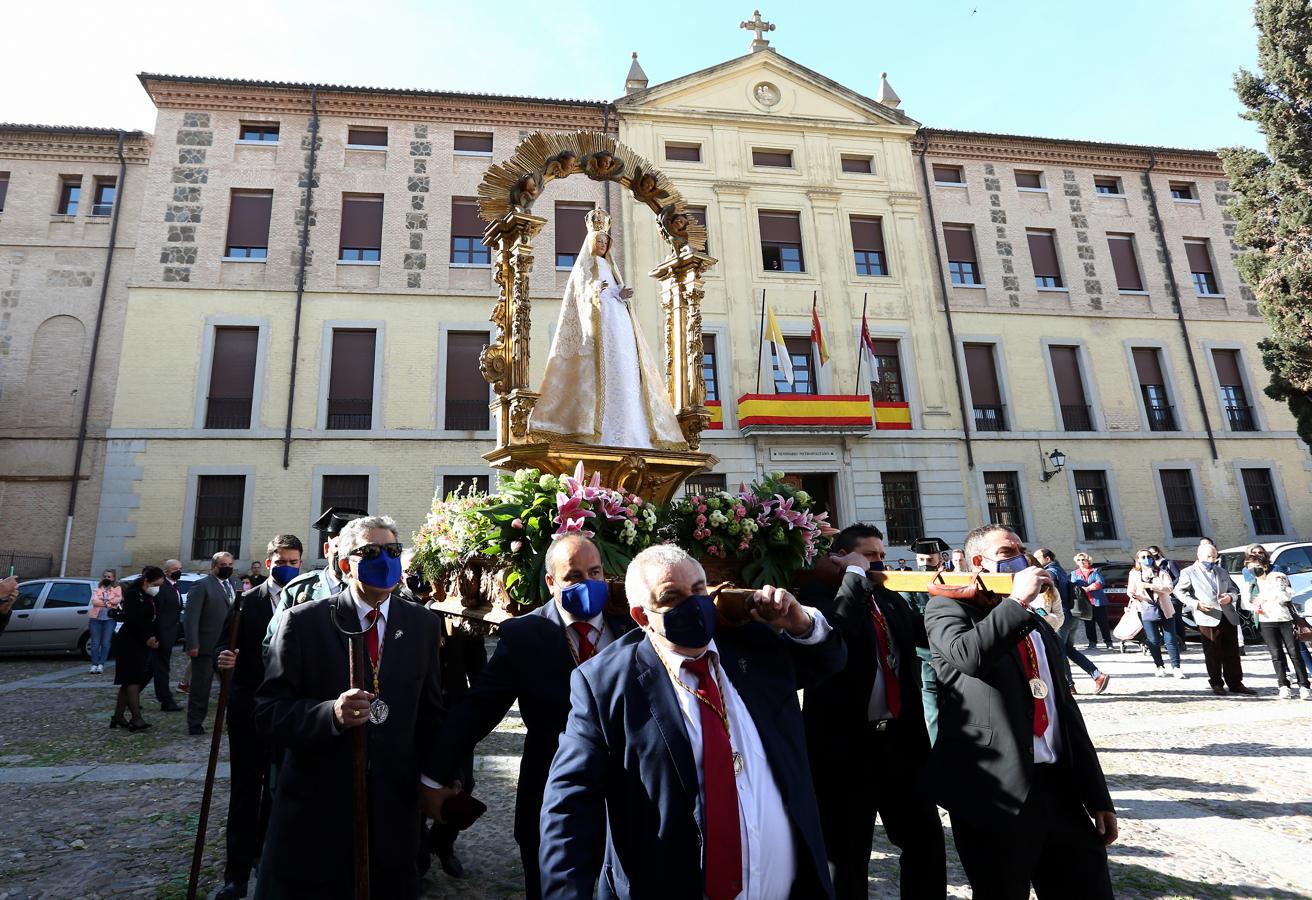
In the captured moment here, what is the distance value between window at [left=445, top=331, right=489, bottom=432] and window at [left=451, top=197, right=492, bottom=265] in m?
2.15

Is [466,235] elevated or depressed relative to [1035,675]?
elevated

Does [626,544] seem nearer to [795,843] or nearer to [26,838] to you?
[795,843]

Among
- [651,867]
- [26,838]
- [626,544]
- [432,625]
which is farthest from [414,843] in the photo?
[26,838]

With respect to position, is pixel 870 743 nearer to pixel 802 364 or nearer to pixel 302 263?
pixel 802 364

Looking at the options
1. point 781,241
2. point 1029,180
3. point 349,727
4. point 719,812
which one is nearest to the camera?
point 719,812

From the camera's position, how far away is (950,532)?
1881 cm

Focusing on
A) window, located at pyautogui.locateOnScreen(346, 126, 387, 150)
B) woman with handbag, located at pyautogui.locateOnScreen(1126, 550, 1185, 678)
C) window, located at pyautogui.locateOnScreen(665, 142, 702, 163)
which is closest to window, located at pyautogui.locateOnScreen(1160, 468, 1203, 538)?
woman with handbag, located at pyautogui.locateOnScreen(1126, 550, 1185, 678)

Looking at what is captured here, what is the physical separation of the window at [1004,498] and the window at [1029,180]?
376 inches

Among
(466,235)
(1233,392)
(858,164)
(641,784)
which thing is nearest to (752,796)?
(641,784)

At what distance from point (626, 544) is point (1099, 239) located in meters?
24.1

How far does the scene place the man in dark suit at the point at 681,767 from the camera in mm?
1808

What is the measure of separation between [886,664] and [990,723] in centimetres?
63

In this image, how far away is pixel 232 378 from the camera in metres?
17.6

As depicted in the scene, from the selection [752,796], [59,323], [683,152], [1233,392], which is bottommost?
[752,796]
